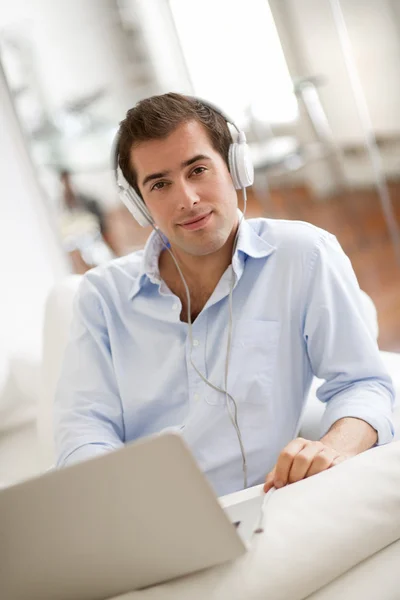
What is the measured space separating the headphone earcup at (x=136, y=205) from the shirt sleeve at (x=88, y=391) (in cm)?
18

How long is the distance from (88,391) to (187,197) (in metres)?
0.41

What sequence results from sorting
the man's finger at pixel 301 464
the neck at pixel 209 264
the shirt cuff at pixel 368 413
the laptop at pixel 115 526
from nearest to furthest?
the laptop at pixel 115 526 → the man's finger at pixel 301 464 → the shirt cuff at pixel 368 413 → the neck at pixel 209 264

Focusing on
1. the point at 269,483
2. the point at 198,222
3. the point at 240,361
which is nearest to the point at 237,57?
the point at 198,222

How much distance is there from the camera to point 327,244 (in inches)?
49.9

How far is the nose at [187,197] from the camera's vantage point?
127 centimetres

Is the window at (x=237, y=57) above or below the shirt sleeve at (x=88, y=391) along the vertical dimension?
above

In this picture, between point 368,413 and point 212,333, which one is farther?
point 212,333

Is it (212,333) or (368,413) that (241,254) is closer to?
(212,333)

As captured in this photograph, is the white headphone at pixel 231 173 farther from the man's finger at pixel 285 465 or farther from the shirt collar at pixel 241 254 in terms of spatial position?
the man's finger at pixel 285 465

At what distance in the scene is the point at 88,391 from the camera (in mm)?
1378

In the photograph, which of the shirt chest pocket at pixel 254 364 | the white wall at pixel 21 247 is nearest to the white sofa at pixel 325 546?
the shirt chest pocket at pixel 254 364

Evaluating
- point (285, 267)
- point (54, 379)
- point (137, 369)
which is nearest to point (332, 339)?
point (285, 267)

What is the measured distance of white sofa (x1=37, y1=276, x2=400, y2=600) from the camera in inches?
30.4

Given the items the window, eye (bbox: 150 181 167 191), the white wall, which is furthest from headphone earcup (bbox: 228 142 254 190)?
the window
